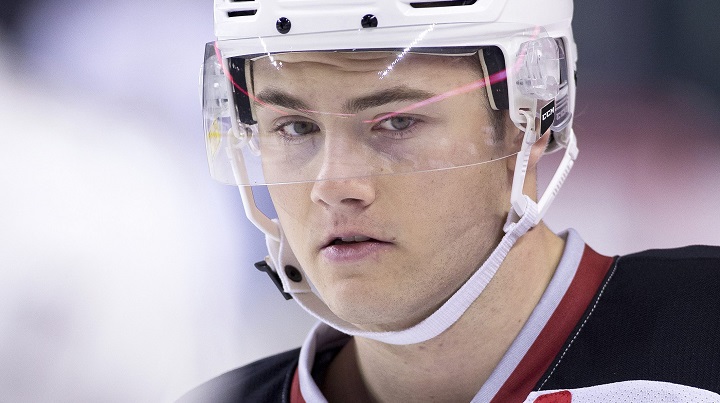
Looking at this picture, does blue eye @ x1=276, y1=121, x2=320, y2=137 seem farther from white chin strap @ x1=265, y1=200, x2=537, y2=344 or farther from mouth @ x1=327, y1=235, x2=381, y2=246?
white chin strap @ x1=265, y1=200, x2=537, y2=344

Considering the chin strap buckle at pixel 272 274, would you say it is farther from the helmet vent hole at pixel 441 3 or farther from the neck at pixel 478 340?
the helmet vent hole at pixel 441 3

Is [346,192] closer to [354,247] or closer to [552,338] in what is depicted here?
[354,247]

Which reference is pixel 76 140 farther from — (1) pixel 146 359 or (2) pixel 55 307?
(1) pixel 146 359

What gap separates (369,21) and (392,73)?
0.09 m

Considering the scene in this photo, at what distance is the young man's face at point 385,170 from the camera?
1571 millimetres

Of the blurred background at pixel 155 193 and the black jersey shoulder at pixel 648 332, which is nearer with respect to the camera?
the black jersey shoulder at pixel 648 332

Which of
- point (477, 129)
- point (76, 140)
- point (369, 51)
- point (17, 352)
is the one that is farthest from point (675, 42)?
point (17, 352)

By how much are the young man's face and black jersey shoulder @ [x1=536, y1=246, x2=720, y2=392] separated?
221 millimetres

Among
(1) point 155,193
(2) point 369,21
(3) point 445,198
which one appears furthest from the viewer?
(1) point 155,193

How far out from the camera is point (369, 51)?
1.55 meters

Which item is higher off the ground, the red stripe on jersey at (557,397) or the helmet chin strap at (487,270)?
the helmet chin strap at (487,270)

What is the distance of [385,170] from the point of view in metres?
1.58

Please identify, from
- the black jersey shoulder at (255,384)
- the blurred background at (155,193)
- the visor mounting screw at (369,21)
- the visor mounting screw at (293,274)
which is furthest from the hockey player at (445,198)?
the blurred background at (155,193)

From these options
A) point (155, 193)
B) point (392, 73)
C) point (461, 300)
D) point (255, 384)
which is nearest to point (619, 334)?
point (461, 300)
